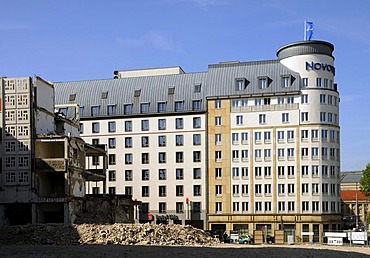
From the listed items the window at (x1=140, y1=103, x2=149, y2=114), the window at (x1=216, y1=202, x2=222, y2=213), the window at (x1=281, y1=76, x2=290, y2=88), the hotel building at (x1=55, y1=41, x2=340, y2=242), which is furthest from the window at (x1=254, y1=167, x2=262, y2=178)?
the window at (x1=140, y1=103, x2=149, y2=114)

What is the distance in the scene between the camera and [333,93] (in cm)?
11175

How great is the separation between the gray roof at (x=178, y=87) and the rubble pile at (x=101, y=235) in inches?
1954

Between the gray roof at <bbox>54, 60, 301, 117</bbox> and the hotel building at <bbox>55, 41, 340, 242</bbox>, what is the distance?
0.19 metres

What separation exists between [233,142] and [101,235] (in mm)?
52243

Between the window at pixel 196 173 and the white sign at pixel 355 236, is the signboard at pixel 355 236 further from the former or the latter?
the window at pixel 196 173

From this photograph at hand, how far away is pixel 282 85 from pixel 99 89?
1379 inches

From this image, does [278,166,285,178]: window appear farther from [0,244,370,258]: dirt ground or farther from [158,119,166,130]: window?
[0,244,370,258]: dirt ground

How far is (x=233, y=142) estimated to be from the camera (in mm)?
112562

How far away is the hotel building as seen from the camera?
357ft

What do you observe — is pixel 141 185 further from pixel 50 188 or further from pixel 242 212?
pixel 50 188

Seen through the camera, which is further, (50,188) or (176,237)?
(50,188)

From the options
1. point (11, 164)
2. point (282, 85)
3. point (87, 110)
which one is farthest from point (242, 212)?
point (11, 164)

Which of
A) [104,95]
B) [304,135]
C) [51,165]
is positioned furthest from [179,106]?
[51,165]

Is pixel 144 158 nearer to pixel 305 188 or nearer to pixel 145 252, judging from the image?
pixel 305 188
